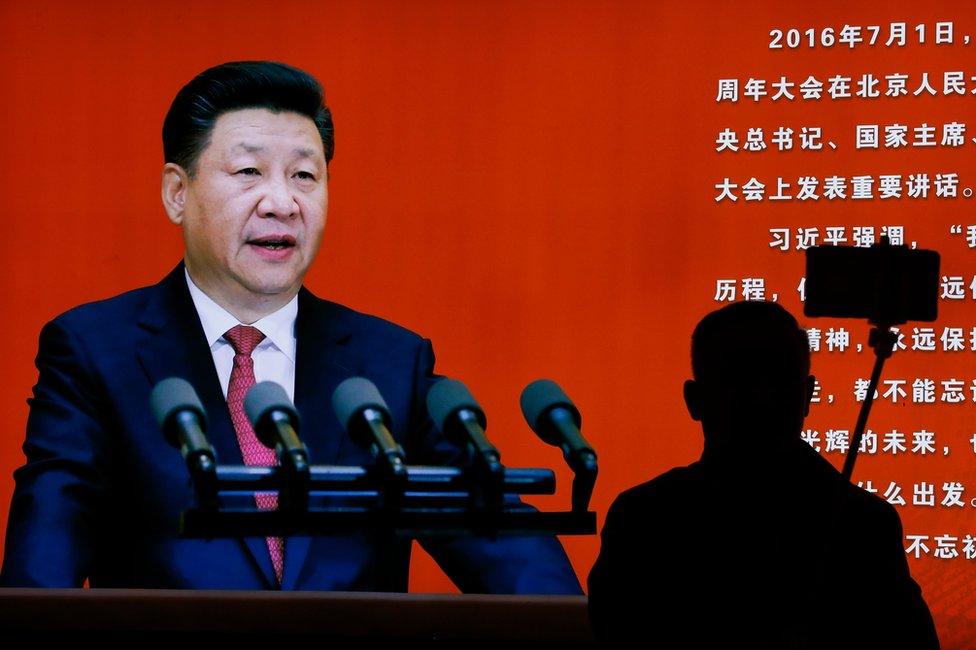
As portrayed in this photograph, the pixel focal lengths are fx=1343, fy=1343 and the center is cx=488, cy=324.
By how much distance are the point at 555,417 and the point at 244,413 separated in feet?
3.18

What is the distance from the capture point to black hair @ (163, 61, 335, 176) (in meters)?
2.35

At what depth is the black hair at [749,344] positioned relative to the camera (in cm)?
117

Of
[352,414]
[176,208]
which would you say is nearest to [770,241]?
[176,208]

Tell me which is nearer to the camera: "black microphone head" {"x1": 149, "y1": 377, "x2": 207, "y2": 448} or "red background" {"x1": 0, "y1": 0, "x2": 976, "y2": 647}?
"black microphone head" {"x1": 149, "y1": 377, "x2": 207, "y2": 448}

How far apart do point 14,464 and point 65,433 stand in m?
1.38

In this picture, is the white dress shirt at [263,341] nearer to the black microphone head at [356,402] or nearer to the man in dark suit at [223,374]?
the man in dark suit at [223,374]

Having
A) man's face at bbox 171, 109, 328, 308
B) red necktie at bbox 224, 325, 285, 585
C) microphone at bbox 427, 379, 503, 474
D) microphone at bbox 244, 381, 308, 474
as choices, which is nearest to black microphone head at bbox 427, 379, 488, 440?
microphone at bbox 427, 379, 503, 474

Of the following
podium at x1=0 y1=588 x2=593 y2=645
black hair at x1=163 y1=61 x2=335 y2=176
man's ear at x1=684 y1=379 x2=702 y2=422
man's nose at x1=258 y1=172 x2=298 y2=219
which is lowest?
podium at x1=0 y1=588 x2=593 y2=645

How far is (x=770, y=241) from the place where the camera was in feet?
10.2

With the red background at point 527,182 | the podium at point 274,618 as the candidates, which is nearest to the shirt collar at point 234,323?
the red background at point 527,182

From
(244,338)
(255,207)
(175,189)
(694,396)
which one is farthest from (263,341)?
(694,396)

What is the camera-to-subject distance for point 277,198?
93.6 inches

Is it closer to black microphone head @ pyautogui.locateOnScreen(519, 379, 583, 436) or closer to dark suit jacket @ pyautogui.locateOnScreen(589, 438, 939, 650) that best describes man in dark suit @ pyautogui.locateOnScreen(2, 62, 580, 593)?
black microphone head @ pyautogui.locateOnScreen(519, 379, 583, 436)

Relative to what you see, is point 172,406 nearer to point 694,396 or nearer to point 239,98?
point 694,396
